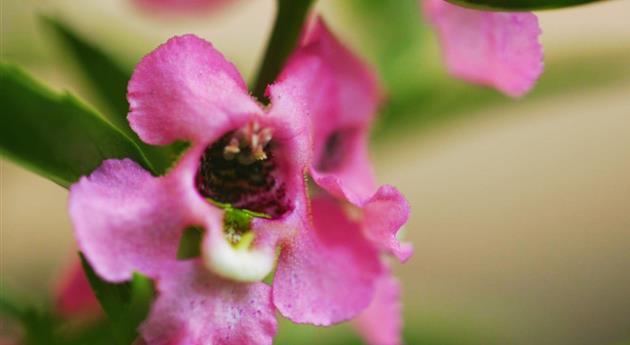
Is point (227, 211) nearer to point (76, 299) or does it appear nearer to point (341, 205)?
point (341, 205)

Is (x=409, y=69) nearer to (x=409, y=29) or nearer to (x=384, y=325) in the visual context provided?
(x=409, y=29)

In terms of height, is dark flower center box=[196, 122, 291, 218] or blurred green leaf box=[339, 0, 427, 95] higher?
dark flower center box=[196, 122, 291, 218]

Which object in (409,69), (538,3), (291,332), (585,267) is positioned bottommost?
(585,267)

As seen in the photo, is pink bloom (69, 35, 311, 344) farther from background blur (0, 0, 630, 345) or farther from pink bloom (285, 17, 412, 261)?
background blur (0, 0, 630, 345)

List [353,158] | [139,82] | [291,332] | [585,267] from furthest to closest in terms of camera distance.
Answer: [585,267] < [291,332] < [353,158] < [139,82]

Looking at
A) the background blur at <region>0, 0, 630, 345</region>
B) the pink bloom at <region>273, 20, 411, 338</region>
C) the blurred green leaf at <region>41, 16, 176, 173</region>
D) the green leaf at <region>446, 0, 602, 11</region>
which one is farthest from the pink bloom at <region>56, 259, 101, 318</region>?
the background blur at <region>0, 0, 630, 345</region>

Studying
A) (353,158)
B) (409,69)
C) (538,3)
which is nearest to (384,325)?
(353,158)

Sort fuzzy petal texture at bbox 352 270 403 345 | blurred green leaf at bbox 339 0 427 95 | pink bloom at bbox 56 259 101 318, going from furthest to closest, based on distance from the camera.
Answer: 1. blurred green leaf at bbox 339 0 427 95
2. pink bloom at bbox 56 259 101 318
3. fuzzy petal texture at bbox 352 270 403 345
